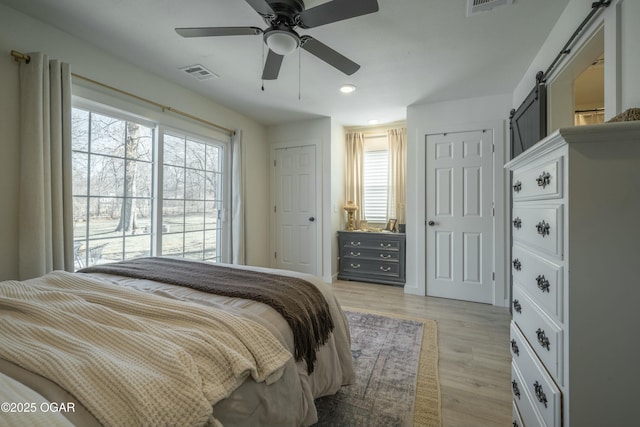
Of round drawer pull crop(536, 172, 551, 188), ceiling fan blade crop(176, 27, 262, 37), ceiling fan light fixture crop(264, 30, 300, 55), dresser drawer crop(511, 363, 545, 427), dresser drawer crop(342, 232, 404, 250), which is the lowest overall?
dresser drawer crop(511, 363, 545, 427)

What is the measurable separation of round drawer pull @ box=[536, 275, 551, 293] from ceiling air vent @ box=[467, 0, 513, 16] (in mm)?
1783

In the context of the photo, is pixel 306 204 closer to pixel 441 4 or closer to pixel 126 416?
pixel 441 4

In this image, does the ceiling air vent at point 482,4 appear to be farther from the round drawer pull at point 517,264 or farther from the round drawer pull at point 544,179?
the round drawer pull at point 517,264

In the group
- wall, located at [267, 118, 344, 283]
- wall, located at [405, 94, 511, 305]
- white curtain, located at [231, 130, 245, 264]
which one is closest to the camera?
wall, located at [405, 94, 511, 305]

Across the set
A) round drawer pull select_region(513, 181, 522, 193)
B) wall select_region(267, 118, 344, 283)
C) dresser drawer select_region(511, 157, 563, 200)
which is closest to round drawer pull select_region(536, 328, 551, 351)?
dresser drawer select_region(511, 157, 563, 200)

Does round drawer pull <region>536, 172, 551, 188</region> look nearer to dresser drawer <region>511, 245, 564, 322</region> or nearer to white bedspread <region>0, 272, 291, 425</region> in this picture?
dresser drawer <region>511, 245, 564, 322</region>

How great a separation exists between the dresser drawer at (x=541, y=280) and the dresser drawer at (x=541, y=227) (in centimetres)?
4

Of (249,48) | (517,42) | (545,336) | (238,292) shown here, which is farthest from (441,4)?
(238,292)

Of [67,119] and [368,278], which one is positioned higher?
[67,119]

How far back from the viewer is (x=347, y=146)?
4.65m

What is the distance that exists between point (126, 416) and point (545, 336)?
1.20 metres

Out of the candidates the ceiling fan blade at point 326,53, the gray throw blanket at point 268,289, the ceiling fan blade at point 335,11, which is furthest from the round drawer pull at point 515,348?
the ceiling fan blade at point 326,53

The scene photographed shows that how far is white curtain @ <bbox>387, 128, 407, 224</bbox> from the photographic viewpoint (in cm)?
431

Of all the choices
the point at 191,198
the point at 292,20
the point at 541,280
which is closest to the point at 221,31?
the point at 292,20
